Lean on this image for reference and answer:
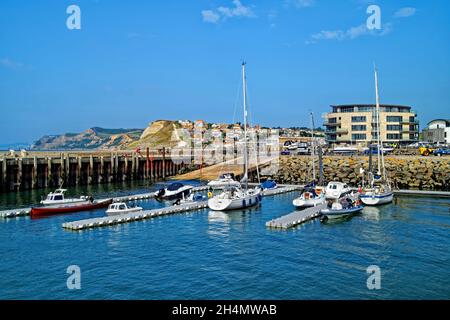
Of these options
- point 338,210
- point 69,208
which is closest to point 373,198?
point 338,210

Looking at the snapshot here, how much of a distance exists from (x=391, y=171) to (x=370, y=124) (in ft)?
161

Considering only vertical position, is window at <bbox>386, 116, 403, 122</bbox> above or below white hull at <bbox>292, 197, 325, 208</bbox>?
above

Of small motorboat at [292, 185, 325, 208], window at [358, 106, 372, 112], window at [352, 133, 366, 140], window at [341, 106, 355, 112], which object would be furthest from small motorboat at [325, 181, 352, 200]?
window at [341, 106, 355, 112]

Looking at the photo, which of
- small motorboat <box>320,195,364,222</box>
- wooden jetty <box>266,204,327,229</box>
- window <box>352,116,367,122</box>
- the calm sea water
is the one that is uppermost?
window <box>352,116,367,122</box>

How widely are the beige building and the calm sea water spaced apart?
74.6m

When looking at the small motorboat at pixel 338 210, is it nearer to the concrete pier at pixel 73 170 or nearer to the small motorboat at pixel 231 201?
the small motorboat at pixel 231 201

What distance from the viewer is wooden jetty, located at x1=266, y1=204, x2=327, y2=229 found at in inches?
1526

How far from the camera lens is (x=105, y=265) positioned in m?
28.2

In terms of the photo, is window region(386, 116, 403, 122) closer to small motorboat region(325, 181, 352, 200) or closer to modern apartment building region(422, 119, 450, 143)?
modern apartment building region(422, 119, 450, 143)

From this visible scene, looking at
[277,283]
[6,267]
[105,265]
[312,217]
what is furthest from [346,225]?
[6,267]

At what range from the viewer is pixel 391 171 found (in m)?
70.6

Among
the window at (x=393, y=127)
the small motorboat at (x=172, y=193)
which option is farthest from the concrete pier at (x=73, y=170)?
the window at (x=393, y=127)
